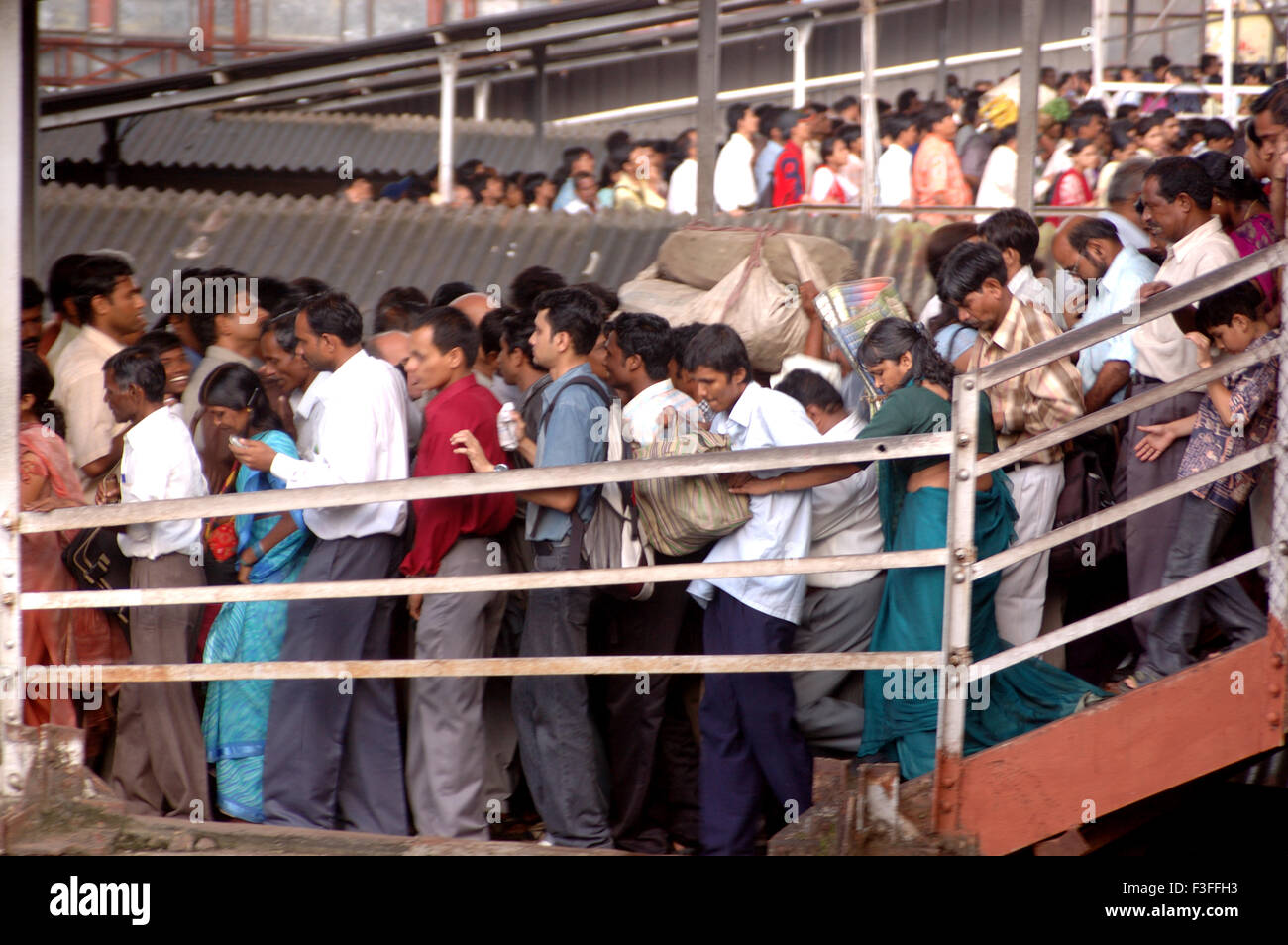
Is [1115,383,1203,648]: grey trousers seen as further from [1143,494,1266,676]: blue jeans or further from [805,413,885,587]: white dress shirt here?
[805,413,885,587]: white dress shirt

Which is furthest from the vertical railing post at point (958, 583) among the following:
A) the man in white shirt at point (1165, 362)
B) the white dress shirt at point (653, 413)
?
the white dress shirt at point (653, 413)

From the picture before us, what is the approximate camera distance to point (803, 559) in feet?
13.0

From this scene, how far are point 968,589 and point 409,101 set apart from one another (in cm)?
1454

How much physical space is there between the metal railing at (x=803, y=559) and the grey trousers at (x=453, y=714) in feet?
2.07

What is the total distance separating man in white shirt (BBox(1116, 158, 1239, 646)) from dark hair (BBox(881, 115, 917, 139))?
7259 mm

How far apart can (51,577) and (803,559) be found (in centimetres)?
288

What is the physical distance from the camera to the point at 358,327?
4.97 metres

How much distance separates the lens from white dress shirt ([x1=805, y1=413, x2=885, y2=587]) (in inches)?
193

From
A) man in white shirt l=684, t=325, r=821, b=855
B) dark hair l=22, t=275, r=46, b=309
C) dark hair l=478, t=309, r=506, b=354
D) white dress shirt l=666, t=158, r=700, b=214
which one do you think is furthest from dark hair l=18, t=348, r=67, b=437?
white dress shirt l=666, t=158, r=700, b=214

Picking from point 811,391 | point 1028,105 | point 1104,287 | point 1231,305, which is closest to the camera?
point 1231,305

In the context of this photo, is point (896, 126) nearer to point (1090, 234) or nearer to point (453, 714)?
point (1090, 234)

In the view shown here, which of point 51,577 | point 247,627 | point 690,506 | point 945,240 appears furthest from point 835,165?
point 51,577
